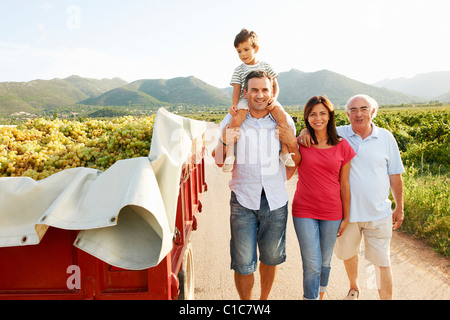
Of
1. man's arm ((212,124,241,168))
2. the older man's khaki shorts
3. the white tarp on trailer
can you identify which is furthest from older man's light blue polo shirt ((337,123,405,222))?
the white tarp on trailer

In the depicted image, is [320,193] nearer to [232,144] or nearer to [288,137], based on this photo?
[288,137]

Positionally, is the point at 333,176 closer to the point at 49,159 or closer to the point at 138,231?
the point at 138,231

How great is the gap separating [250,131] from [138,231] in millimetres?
1444

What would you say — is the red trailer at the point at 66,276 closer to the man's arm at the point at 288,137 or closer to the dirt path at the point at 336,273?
the man's arm at the point at 288,137

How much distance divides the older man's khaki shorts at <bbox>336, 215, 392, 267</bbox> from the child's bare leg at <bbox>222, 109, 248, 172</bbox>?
1.37 m

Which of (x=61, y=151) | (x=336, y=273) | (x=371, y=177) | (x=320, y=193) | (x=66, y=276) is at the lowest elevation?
(x=336, y=273)

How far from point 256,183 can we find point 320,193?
22.9 inches

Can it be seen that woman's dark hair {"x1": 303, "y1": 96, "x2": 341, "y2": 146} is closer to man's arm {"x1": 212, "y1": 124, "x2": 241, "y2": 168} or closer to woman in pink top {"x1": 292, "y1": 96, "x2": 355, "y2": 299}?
woman in pink top {"x1": 292, "y1": 96, "x2": 355, "y2": 299}

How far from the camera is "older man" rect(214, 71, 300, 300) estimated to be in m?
2.51

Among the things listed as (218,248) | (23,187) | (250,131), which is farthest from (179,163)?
(218,248)

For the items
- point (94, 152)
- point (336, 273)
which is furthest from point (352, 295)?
point (94, 152)

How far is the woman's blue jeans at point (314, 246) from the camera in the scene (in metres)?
2.54

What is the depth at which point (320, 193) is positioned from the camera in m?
2.58
